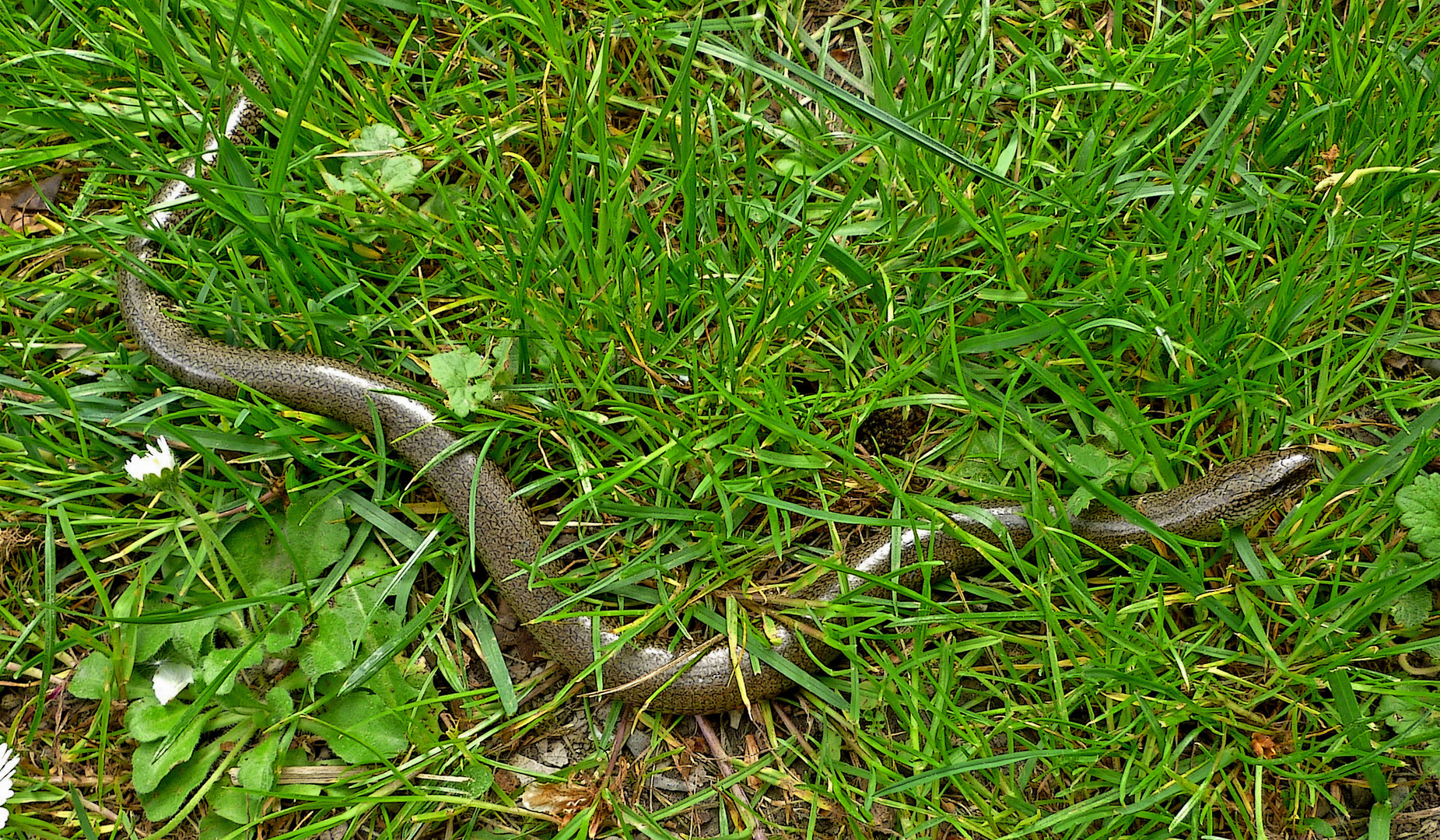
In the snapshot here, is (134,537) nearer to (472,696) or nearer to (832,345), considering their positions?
(472,696)

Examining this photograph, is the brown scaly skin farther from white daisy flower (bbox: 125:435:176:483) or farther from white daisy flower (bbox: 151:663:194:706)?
white daisy flower (bbox: 151:663:194:706)

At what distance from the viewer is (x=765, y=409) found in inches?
125

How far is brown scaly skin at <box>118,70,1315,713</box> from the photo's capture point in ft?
10.1

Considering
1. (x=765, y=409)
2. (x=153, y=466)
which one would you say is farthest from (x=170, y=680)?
(x=765, y=409)

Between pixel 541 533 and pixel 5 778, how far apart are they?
1833 millimetres

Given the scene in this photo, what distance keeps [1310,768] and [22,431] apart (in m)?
→ 4.41

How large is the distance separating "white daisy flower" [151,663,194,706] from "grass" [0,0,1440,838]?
0.06 meters

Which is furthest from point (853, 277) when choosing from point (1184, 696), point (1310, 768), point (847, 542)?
point (1310, 768)

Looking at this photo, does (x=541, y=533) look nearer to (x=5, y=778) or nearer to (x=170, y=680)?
(x=170, y=680)

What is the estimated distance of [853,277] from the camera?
3270mm

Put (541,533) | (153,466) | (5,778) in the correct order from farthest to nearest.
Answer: (541,533) < (5,778) < (153,466)

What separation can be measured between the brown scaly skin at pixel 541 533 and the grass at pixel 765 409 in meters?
0.09

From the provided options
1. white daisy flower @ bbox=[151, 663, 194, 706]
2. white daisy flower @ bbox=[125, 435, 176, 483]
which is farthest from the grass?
white daisy flower @ bbox=[125, 435, 176, 483]

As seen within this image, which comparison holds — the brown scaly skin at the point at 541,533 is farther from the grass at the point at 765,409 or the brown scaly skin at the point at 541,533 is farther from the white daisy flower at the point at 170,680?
the white daisy flower at the point at 170,680
